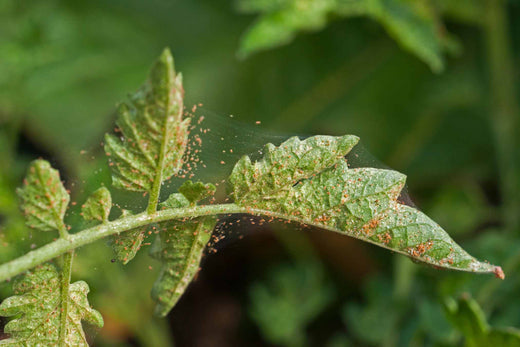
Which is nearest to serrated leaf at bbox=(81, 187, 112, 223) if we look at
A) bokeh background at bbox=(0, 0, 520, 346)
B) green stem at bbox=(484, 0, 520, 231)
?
bokeh background at bbox=(0, 0, 520, 346)

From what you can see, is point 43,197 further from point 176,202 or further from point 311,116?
point 311,116

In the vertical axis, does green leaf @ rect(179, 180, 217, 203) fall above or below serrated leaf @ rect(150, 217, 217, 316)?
above

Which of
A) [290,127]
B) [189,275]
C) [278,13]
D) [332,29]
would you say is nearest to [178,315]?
[290,127]

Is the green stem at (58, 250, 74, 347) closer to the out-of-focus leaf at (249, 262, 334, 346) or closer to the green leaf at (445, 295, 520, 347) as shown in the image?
the green leaf at (445, 295, 520, 347)

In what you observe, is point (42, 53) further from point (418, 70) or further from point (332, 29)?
point (418, 70)

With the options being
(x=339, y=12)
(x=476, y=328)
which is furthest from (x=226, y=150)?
(x=339, y=12)
